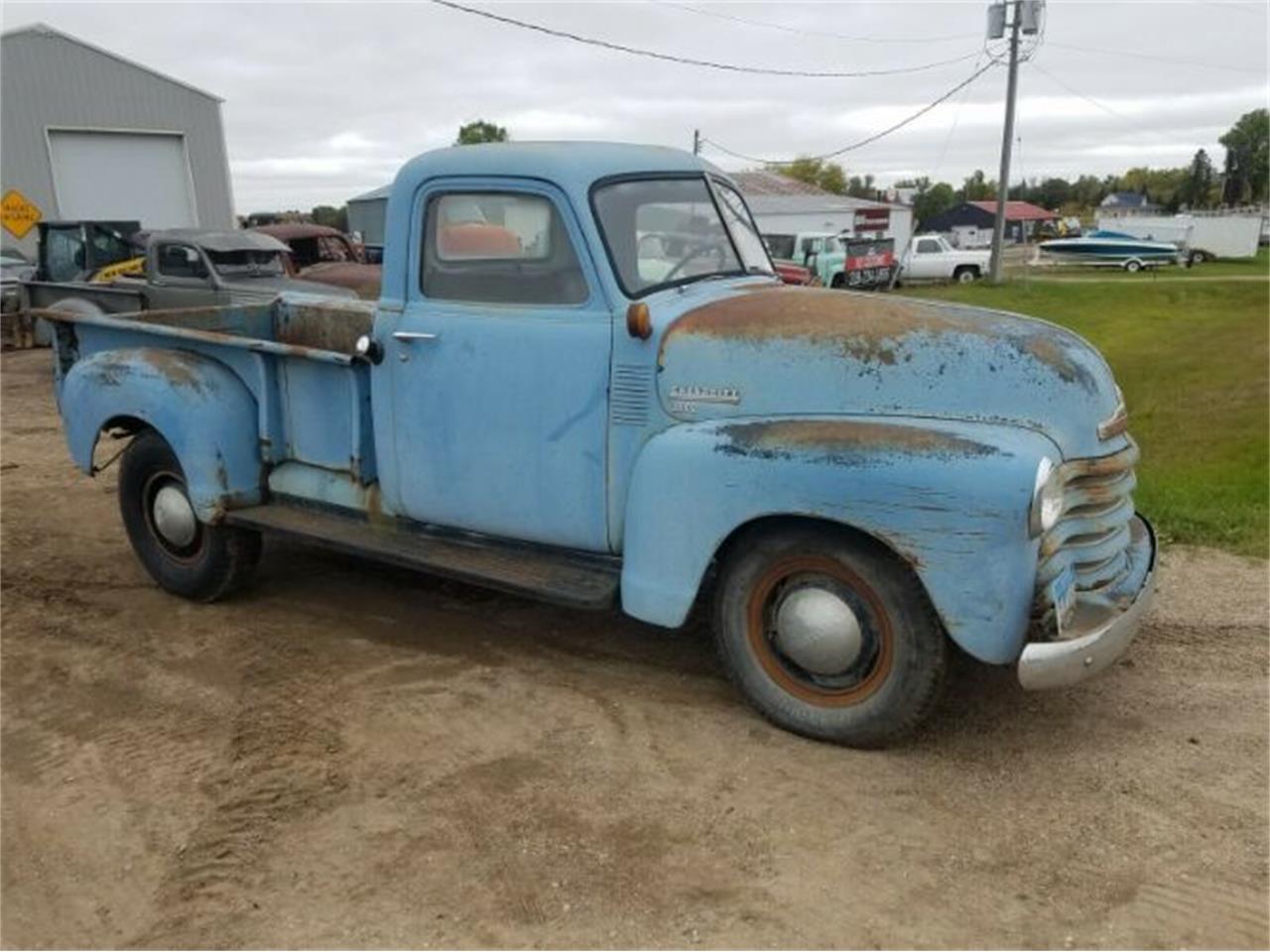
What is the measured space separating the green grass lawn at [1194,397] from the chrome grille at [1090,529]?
97.4 inches

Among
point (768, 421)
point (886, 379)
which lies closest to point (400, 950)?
point (768, 421)

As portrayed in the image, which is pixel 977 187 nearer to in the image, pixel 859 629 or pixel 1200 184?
pixel 1200 184

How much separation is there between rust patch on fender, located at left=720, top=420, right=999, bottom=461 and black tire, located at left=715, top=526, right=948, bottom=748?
0.30m

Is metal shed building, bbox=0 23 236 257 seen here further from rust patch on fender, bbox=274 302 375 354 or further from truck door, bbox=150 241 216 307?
rust patch on fender, bbox=274 302 375 354

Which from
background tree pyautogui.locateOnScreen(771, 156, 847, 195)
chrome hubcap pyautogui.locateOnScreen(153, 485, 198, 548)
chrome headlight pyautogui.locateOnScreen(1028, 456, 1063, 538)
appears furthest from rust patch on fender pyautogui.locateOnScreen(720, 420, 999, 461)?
background tree pyautogui.locateOnScreen(771, 156, 847, 195)

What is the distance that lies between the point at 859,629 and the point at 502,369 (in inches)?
67.6

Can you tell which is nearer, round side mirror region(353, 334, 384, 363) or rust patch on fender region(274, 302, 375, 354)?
round side mirror region(353, 334, 384, 363)

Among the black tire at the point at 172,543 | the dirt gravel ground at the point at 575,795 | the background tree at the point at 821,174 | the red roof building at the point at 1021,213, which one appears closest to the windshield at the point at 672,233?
the dirt gravel ground at the point at 575,795

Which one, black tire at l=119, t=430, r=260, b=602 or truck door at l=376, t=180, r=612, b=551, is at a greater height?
truck door at l=376, t=180, r=612, b=551

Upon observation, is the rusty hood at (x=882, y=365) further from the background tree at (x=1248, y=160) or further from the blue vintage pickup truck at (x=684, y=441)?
the background tree at (x=1248, y=160)

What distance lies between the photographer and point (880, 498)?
3275mm

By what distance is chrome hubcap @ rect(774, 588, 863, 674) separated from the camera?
352 centimetres

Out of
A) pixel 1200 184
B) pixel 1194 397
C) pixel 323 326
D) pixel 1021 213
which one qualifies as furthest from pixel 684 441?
pixel 1200 184

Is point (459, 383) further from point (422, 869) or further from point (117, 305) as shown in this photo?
point (117, 305)
